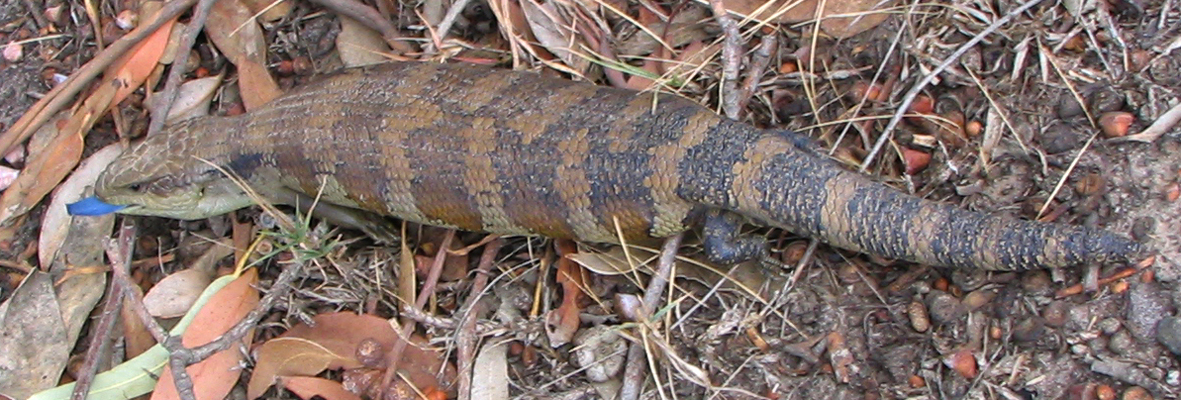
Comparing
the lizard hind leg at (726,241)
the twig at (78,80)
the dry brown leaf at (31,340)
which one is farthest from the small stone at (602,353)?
the twig at (78,80)

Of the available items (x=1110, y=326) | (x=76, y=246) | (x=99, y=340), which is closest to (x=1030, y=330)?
(x=1110, y=326)

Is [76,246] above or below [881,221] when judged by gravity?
below

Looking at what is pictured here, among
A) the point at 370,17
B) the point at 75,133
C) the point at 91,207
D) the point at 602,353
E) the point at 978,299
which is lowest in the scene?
the point at 602,353

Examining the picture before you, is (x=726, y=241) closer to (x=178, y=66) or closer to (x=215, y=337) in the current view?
(x=215, y=337)

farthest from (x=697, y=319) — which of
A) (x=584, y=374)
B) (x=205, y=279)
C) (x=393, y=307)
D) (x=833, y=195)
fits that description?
(x=205, y=279)

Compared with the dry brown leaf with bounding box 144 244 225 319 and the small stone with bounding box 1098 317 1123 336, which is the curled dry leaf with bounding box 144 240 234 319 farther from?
the small stone with bounding box 1098 317 1123 336

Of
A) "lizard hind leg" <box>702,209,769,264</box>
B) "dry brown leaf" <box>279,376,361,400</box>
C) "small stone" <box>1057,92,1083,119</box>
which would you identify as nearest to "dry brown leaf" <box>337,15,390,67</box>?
"dry brown leaf" <box>279,376,361,400</box>

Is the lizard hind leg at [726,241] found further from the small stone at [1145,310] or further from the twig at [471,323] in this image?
the small stone at [1145,310]

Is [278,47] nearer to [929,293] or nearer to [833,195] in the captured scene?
[833,195]

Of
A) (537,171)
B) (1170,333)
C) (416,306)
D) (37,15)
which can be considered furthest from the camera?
(37,15)
